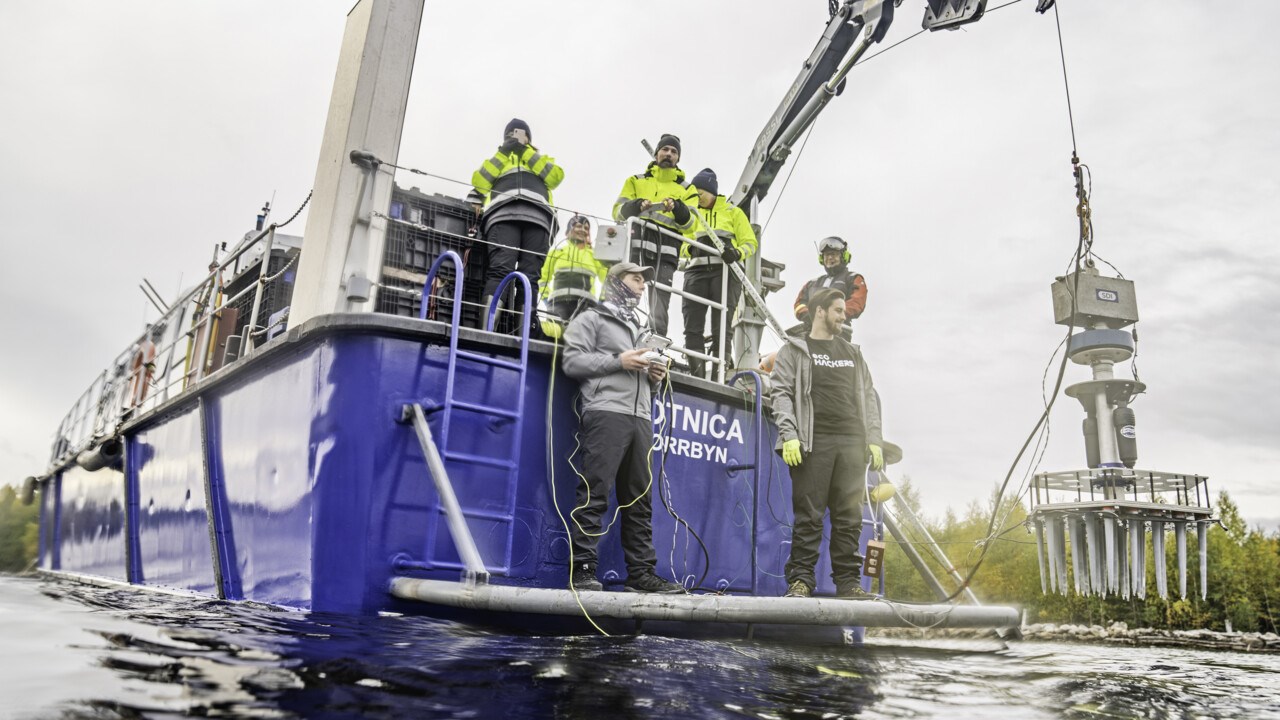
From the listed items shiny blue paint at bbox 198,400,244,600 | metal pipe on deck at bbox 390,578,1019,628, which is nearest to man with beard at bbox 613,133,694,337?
metal pipe on deck at bbox 390,578,1019,628

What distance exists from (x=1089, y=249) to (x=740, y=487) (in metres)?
5.58

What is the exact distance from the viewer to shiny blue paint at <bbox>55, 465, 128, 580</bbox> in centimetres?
832

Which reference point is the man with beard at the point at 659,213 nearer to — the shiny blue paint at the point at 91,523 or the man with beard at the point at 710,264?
the man with beard at the point at 710,264

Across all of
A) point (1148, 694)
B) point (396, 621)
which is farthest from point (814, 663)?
point (396, 621)

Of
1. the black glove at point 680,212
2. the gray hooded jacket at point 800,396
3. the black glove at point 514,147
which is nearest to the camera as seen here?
the gray hooded jacket at point 800,396

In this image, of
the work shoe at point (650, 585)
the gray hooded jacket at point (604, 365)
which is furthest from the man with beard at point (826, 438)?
the gray hooded jacket at point (604, 365)

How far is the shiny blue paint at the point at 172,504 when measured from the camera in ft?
19.5

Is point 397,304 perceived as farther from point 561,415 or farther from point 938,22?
point 938,22

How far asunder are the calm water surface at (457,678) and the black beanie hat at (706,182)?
460cm

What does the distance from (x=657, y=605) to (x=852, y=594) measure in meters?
1.97

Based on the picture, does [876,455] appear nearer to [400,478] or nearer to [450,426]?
[450,426]

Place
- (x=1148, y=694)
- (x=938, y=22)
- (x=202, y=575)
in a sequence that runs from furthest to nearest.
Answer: (x=938, y=22) → (x=202, y=575) → (x=1148, y=694)

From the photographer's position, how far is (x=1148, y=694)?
12.0 feet

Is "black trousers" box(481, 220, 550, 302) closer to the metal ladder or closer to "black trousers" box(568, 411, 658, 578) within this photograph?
the metal ladder
